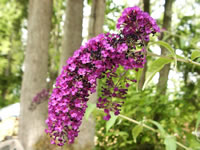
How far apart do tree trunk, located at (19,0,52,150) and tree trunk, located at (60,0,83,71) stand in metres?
0.53

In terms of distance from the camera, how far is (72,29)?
136 inches

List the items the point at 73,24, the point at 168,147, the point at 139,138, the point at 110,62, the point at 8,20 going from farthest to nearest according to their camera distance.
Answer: the point at 8,20 < the point at 73,24 < the point at 139,138 < the point at 168,147 < the point at 110,62

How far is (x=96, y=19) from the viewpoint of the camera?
3.15 metres

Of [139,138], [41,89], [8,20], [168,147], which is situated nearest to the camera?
[168,147]

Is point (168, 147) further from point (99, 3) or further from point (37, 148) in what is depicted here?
point (37, 148)

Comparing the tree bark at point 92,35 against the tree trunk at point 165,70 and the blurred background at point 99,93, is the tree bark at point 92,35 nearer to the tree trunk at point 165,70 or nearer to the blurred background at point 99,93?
the blurred background at point 99,93

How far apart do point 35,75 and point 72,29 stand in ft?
3.12

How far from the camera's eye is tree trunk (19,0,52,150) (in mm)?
3773

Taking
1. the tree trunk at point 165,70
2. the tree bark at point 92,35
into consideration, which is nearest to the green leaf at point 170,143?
the tree bark at point 92,35

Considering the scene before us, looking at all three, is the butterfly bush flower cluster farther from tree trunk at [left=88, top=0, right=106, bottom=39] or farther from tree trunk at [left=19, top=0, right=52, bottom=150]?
tree trunk at [left=19, top=0, right=52, bottom=150]

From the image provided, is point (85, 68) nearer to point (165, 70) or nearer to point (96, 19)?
point (96, 19)

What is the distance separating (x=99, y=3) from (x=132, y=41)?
88.6 inches

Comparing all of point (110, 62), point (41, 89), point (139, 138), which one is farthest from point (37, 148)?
point (110, 62)

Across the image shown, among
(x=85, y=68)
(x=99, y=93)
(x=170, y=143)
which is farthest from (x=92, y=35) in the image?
(x=85, y=68)
